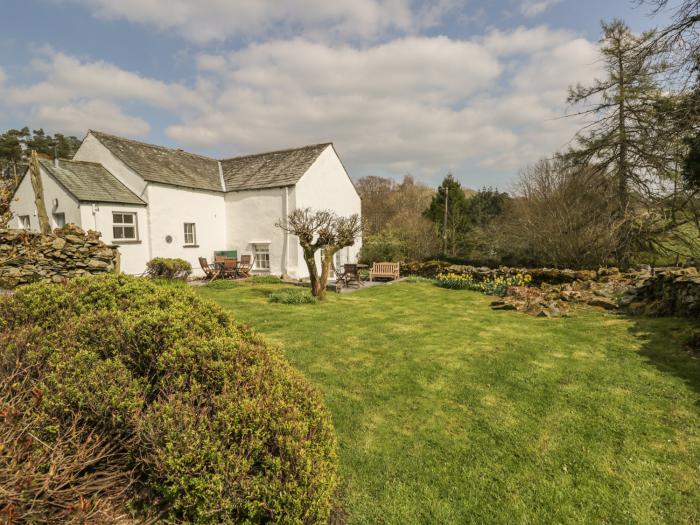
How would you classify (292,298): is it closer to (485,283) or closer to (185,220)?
(485,283)

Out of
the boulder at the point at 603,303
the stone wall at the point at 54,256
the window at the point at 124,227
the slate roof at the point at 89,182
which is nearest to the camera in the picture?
the stone wall at the point at 54,256

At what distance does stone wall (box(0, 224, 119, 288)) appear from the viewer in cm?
1042

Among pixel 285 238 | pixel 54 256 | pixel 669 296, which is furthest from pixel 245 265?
pixel 669 296

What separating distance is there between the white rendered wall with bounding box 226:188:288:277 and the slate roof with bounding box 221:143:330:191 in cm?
57

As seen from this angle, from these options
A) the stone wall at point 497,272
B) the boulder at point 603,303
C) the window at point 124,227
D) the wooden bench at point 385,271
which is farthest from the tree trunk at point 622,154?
the window at point 124,227

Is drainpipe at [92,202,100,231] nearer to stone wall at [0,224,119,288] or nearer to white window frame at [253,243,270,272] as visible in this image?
stone wall at [0,224,119,288]

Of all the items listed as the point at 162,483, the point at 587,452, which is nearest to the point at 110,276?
the point at 162,483

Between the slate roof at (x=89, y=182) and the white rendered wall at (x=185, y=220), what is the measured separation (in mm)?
1070

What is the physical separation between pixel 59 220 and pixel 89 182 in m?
2.25

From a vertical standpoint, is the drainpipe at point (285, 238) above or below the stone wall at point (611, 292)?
above

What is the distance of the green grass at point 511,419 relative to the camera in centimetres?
333

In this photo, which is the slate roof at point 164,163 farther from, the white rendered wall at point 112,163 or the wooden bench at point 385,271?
the wooden bench at point 385,271

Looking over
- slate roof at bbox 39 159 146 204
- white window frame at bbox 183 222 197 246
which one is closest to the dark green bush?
slate roof at bbox 39 159 146 204

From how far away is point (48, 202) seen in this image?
16.4 meters
